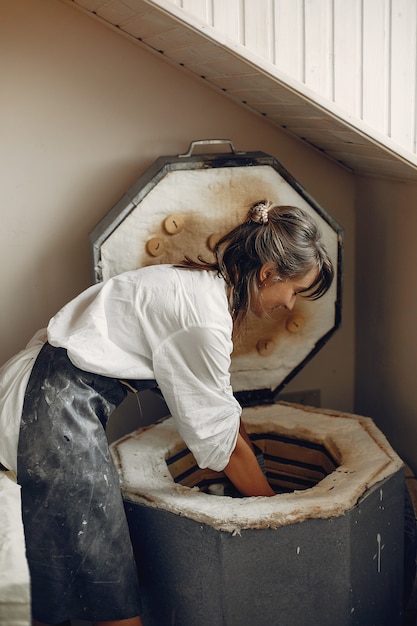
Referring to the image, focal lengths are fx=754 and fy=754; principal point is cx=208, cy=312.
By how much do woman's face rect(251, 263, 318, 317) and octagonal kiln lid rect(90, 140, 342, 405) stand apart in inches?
19.1

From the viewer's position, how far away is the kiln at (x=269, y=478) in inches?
80.8

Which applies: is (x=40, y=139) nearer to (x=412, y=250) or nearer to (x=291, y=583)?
(x=412, y=250)

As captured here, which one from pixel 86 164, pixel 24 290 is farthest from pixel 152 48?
pixel 24 290

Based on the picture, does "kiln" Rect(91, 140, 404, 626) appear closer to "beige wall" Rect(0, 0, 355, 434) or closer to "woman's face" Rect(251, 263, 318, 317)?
"beige wall" Rect(0, 0, 355, 434)

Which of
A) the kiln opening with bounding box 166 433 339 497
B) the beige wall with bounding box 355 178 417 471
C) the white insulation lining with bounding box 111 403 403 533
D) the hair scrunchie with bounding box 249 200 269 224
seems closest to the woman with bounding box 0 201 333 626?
the hair scrunchie with bounding box 249 200 269 224

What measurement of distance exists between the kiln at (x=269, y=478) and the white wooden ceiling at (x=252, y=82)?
0.71 ft

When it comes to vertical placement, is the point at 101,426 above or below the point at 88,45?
below

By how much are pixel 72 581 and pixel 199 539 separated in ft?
1.28

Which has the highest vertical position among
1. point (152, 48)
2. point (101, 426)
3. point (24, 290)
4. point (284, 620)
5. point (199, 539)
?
point (152, 48)

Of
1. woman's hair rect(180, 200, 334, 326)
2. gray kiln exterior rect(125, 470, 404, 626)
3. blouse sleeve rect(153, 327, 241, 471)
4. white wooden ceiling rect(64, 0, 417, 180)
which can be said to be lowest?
gray kiln exterior rect(125, 470, 404, 626)

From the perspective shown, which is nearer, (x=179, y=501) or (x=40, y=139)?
(x=179, y=501)

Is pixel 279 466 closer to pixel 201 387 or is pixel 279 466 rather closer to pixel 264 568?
pixel 264 568

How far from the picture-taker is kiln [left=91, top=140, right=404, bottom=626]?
205 centimetres

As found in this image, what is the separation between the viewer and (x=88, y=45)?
8.70ft
